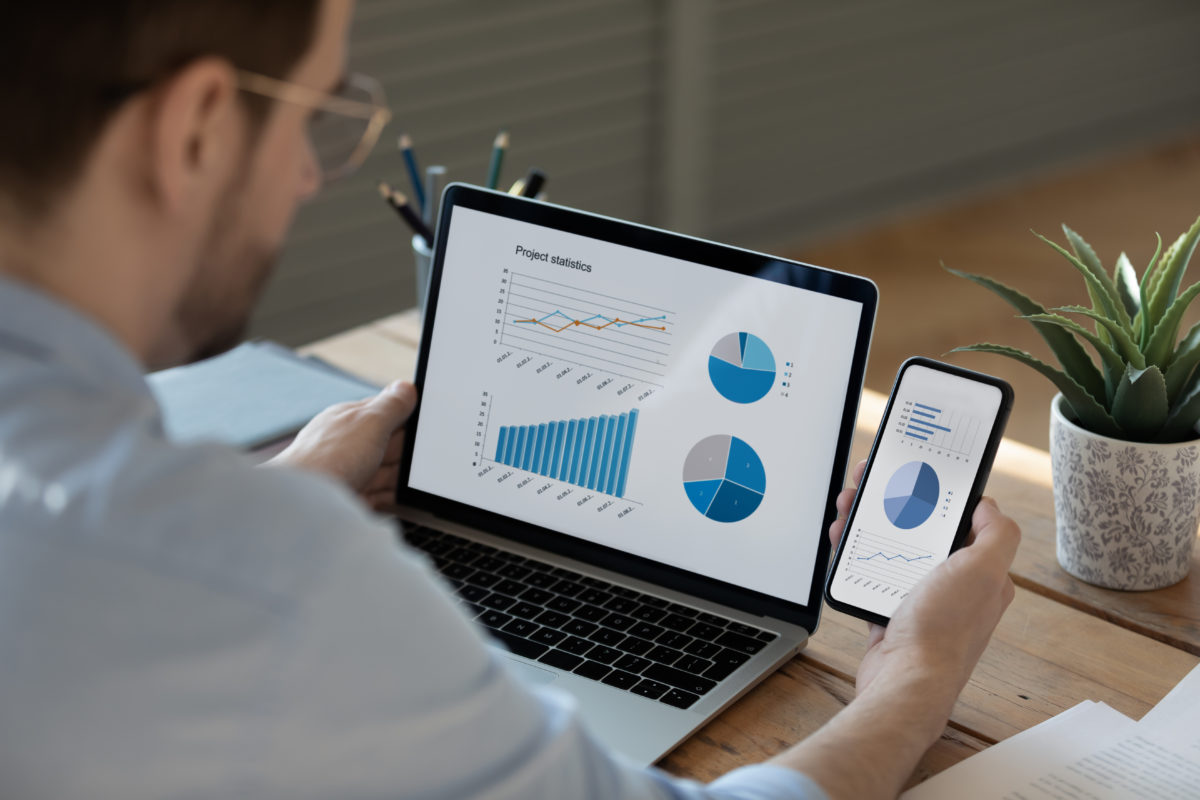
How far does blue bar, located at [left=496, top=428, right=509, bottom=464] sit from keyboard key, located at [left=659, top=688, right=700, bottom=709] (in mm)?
271

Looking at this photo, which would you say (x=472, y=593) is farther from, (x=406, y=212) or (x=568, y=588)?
(x=406, y=212)

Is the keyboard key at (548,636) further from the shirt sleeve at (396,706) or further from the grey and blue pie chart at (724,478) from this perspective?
the shirt sleeve at (396,706)

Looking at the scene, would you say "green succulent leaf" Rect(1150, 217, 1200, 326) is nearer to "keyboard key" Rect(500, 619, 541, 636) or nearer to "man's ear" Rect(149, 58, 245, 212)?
"keyboard key" Rect(500, 619, 541, 636)

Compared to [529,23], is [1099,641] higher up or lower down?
lower down

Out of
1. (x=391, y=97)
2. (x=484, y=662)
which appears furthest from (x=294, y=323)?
(x=484, y=662)

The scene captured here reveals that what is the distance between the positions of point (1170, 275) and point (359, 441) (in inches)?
25.9

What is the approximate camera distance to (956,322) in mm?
3129

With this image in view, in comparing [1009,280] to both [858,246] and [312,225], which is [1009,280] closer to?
[858,246]

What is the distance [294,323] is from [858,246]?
1.69 meters

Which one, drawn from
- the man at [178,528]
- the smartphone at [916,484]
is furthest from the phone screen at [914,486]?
the man at [178,528]

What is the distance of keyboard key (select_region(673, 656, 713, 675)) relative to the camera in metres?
0.87

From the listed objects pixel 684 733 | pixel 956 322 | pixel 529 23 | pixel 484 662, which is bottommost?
pixel 956 322

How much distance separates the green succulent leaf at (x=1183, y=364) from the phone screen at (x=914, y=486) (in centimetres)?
17

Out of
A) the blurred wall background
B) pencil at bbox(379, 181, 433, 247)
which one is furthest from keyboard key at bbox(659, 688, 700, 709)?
the blurred wall background
